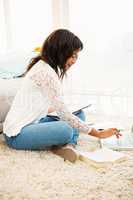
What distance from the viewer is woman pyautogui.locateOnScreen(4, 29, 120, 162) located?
1.85 metres

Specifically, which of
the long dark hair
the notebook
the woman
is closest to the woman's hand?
the woman

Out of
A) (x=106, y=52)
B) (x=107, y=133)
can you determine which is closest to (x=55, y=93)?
(x=107, y=133)

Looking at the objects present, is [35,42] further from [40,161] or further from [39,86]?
[40,161]

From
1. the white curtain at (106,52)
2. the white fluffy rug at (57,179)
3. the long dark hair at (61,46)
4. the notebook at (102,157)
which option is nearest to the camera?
the white fluffy rug at (57,179)

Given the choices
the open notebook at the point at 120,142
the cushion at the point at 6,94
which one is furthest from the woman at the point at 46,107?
the cushion at the point at 6,94

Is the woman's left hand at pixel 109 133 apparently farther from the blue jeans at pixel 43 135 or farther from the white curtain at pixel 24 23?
the white curtain at pixel 24 23

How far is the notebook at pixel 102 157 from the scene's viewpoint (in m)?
1.74

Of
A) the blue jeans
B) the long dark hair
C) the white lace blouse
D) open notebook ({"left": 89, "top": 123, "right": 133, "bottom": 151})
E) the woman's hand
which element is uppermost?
the long dark hair

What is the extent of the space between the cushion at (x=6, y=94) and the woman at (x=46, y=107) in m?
0.33

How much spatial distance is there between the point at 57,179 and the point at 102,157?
0.33 metres

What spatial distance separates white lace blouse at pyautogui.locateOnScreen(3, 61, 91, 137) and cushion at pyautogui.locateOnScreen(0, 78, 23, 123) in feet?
1.08

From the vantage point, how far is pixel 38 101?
6.45 feet

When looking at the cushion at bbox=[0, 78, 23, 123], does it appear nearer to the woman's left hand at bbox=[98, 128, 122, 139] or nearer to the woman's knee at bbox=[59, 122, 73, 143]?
the woman's knee at bbox=[59, 122, 73, 143]

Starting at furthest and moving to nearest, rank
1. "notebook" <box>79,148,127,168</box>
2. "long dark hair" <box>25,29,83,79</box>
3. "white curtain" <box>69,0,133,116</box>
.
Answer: "white curtain" <box>69,0,133,116</box> → "long dark hair" <box>25,29,83,79</box> → "notebook" <box>79,148,127,168</box>
